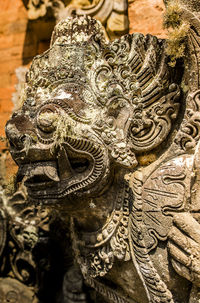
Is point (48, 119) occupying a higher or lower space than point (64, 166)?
higher

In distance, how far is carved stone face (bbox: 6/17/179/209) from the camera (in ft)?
4.12

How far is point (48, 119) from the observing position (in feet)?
4.10

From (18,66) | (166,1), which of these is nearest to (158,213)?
(166,1)

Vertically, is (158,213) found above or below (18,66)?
below

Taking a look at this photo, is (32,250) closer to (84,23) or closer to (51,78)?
(51,78)

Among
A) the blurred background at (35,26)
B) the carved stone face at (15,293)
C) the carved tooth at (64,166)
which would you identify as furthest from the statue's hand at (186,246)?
the carved stone face at (15,293)

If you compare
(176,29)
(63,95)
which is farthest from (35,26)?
(176,29)

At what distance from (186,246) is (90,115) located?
2.08 feet

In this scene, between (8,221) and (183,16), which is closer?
(183,16)

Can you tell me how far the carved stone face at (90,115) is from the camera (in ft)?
4.12

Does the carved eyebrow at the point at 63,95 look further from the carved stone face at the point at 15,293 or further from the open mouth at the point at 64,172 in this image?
the carved stone face at the point at 15,293

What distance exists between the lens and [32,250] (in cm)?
205

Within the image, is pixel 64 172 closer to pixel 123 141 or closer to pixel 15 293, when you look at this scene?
pixel 123 141

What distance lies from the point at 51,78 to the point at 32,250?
126 centimetres
